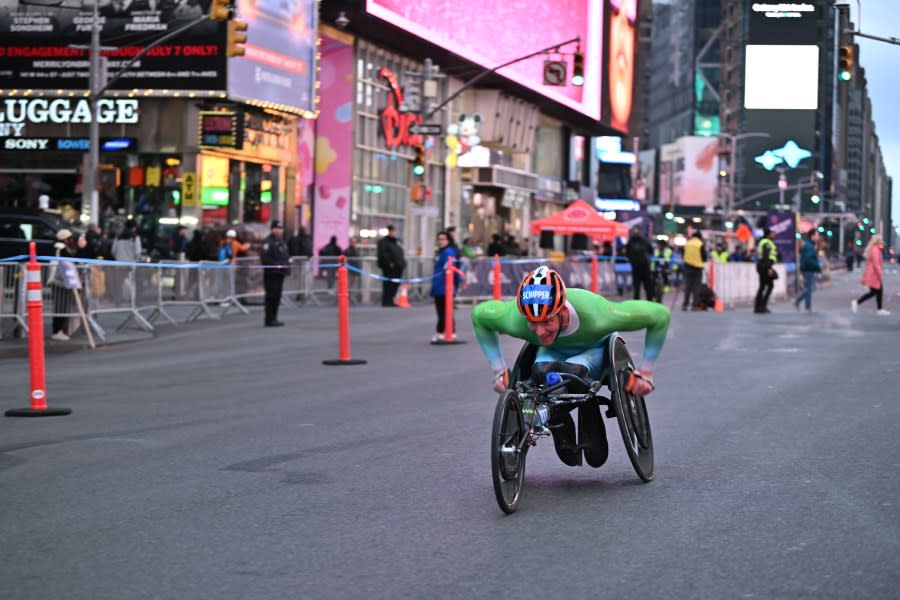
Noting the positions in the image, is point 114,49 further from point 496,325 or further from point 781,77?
point 781,77

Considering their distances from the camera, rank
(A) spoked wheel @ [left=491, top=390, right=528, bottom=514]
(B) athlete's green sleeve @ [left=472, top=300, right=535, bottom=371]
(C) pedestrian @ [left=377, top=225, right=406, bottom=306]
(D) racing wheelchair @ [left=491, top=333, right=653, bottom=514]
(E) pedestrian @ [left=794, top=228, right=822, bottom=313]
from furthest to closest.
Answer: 1. (C) pedestrian @ [left=377, top=225, right=406, bottom=306]
2. (E) pedestrian @ [left=794, top=228, right=822, bottom=313]
3. (B) athlete's green sleeve @ [left=472, top=300, right=535, bottom=371]
4. (D) racing wheelchair @ [left=491, top=333, right=653, bottom=514]
5. (A) spoked wheel @ [left=491, top=390, right=528, bottom=514]

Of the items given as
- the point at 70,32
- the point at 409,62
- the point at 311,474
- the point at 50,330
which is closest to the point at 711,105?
the point at 409,62

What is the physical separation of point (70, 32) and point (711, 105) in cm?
15749

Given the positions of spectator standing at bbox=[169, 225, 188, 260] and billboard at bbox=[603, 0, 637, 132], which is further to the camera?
billboard at bbox=[603, 0, 637, 132]

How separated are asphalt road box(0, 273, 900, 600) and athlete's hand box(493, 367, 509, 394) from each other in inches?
25.3

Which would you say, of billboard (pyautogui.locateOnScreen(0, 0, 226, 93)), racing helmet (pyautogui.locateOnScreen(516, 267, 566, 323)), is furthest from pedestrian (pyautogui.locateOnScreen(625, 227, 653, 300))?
racing helmet (pyautogui.locateOnScreen(516, 267, 566, 323))

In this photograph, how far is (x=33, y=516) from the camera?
8078mm

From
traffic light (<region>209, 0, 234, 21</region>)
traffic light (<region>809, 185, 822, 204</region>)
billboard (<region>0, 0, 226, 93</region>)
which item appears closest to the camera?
traffic light (<region>209, 0, 234, 21</region>)

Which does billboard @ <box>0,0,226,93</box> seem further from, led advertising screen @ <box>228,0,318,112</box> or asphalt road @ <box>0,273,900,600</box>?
asphalt road @ <box>0,273,900,600</box>

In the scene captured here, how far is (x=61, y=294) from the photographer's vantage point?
22.2 m

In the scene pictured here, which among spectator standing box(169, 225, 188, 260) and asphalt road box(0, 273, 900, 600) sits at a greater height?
spectator standing box(169, 225, 188, 260)

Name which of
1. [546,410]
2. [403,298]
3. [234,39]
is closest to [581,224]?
[403,298]

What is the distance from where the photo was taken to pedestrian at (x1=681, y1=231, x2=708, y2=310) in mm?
35219

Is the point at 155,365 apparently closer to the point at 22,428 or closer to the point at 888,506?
the point at 22,428
